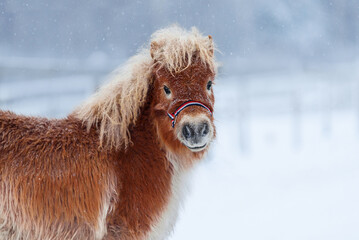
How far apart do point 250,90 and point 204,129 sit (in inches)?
363

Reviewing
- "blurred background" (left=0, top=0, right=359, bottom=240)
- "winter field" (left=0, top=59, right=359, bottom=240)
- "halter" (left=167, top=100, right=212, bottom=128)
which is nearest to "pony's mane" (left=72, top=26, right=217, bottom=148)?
"halter" (left=167, top=100, right=212, bottom=128)

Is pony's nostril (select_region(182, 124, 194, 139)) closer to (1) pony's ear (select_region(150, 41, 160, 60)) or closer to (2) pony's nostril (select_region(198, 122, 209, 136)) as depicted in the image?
(2) pony's nostril (select_region(198, 122, 209, 136))

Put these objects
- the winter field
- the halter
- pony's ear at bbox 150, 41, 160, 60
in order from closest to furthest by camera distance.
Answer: the halter
pony's ear at bbox 150, 41, 160, 60
the winter field

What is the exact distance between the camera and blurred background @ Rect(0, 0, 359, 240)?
20.4 feet

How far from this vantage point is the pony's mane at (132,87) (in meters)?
3.21

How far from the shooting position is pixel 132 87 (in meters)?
3.36

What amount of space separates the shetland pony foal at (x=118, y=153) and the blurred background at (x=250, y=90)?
551mm

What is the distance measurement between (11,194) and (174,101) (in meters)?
1.33

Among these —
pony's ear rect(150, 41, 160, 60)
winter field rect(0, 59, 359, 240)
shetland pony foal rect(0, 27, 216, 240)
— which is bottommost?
shetland pony foal rect(0, 27, 216, 240)

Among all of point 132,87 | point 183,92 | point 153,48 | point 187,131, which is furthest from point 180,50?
point 187,131

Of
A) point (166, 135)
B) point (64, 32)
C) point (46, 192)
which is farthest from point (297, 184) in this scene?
point (64, 32)

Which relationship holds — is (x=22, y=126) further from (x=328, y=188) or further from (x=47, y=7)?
(x=47, y=7)

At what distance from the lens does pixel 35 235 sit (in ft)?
9.69

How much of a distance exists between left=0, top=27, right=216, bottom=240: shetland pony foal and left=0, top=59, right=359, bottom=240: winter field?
0.52 m
